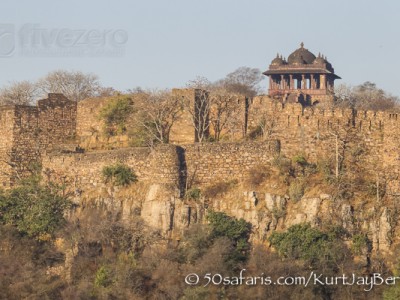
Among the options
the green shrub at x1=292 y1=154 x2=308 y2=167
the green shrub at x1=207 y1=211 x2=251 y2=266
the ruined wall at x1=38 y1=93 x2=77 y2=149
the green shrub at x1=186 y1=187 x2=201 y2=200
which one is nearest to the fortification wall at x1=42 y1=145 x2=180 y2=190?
the green shrub at x1=186 y1=187 x2=201 y2=200

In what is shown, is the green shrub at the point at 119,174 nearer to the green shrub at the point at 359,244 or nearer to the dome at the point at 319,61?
the green shrub at the point at 359,244

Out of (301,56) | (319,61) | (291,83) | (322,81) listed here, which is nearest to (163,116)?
(322,81)

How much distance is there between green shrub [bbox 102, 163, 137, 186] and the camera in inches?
1753

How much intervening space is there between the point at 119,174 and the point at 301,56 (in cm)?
2358

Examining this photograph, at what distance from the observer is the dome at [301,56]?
66312mm

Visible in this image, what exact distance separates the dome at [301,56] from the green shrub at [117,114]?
1873 cm

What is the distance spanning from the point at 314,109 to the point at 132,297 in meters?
8.24

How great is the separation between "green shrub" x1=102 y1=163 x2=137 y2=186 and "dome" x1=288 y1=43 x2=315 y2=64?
889 inches

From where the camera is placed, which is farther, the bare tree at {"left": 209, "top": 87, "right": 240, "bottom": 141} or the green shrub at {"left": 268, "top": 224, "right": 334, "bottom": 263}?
the bare tree at {"left": 209, "top": 87, "right": 240, "bottom": 141}

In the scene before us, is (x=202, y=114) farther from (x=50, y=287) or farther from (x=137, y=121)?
(x=50, y=287)

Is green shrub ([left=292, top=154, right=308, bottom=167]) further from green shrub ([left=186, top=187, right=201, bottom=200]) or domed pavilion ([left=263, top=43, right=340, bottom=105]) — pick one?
domed pavilion ([left=263, top=43, right=340, bottom=105])

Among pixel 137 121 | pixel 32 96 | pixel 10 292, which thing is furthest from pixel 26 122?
pixel 32 96

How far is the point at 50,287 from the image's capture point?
4191 cm

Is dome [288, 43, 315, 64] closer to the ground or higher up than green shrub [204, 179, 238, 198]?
higher up
